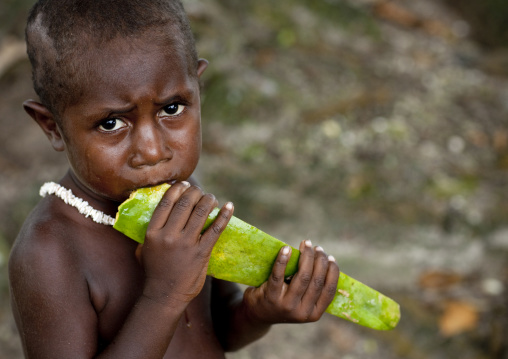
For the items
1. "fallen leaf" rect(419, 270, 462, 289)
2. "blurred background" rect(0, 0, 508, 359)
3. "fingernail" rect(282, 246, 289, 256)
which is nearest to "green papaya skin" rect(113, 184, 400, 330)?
"fingernail" rect(282, 246, 289, 256)

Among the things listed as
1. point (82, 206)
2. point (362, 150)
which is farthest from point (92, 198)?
point (362, 150)

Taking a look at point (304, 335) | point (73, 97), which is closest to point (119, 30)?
point (73, 97)

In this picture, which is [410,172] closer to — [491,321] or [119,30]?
[491,321]

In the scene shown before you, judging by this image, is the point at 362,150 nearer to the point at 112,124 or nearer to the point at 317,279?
the point at 317,279

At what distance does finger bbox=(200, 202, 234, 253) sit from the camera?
63.7 inches

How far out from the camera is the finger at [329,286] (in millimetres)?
1822

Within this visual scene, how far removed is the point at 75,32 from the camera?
1.58 meters

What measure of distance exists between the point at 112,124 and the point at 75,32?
26 cm

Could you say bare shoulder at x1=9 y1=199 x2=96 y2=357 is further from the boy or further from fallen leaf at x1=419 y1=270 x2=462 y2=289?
fallen leaf at x1=419 y1=270 x2=462 y2=289

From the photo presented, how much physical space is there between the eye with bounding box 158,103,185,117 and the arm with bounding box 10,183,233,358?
219 millimetres

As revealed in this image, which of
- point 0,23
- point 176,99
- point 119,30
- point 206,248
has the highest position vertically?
point 119,30

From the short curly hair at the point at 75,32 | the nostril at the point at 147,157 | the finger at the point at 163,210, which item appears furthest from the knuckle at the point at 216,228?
the short curly hair at the point at 75,32

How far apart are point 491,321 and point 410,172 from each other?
117 cm

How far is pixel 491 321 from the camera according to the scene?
345 centimetres
